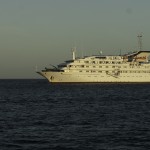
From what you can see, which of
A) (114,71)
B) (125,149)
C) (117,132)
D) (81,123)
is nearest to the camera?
(125,149)

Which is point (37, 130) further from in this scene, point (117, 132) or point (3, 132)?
point (117, 132)

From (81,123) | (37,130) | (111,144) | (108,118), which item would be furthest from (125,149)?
(108,118)

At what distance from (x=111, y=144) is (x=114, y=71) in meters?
108

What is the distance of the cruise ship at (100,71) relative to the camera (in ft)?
424

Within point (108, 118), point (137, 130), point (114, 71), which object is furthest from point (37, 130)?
point (114, 71)

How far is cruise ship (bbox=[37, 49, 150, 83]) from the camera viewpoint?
129m

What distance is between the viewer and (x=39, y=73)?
446 feet

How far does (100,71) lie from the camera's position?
131 m

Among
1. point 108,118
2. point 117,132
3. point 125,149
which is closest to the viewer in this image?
point 125,149

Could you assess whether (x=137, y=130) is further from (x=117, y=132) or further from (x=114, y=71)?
(x=114, y=71)

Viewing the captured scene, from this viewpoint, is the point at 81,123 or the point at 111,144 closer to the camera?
the point at 111,144

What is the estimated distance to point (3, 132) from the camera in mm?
29359

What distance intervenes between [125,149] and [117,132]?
510cm

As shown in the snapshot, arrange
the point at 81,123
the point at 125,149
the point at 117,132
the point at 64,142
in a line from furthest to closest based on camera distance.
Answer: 1. the point at 81,123
2. the point at 117,132
3. the point at 64,142
4. the point at 125,149
